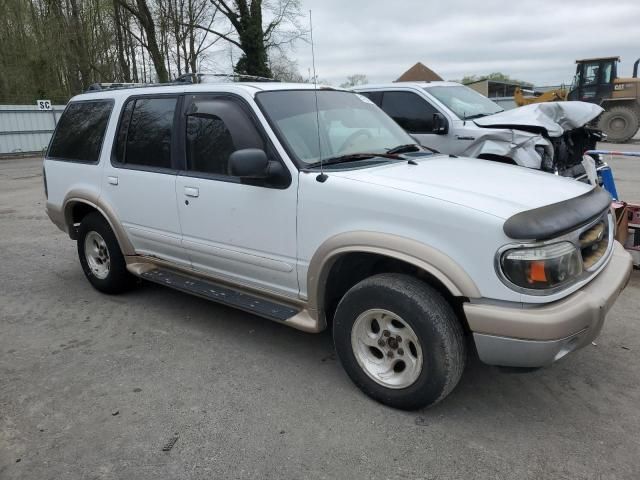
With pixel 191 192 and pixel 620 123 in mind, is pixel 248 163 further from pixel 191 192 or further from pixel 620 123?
pixel 620 123

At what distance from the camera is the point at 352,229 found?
120 inches

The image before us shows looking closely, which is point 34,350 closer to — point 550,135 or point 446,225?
point 446,225

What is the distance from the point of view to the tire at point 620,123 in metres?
19.8

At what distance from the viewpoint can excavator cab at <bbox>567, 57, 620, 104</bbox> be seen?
20.2m

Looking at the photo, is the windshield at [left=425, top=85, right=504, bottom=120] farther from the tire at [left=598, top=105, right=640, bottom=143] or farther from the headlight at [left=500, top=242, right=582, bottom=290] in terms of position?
the tire at [left=598, top=105, right=640, bottom=143]

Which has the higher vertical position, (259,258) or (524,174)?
(524,174)

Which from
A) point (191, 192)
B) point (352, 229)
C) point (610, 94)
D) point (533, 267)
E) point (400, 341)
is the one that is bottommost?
point (400, 341)

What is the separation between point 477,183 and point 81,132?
3.81 meters

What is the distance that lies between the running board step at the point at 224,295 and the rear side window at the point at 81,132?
1.34 meters

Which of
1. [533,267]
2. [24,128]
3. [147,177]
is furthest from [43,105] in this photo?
[533,267]

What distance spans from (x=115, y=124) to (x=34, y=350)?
201 cm

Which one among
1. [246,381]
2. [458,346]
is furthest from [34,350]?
[458,346]

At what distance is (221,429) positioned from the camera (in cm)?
295

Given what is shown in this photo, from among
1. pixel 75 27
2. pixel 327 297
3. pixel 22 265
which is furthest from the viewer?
pixel 75 27
